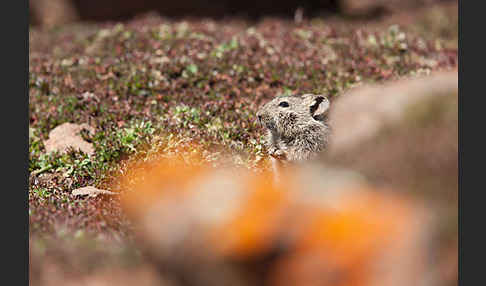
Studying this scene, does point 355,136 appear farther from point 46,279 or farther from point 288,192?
point 46,279

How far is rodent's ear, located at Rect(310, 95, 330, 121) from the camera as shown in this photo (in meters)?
9.11

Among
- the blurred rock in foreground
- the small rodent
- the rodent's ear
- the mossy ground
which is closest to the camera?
the blurred rock in foreground

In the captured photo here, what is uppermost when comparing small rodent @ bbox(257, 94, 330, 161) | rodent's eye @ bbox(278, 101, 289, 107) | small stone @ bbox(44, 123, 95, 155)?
rodent's eye @ bbox(278, 101, 289, 107)

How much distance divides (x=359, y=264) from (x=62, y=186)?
7014 millimetres

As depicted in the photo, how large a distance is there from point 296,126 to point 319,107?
0.44 meters

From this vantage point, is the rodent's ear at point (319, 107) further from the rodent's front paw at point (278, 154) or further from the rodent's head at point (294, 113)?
the rodent's front paw at point (278, 154)

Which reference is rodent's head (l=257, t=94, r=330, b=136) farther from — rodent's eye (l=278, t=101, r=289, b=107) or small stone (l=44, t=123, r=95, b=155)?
small stone (l=44, t=123, r=95, b=155)

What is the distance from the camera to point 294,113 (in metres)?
9.27

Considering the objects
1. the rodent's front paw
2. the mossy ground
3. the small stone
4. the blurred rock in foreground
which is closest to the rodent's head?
the rodent's front paw

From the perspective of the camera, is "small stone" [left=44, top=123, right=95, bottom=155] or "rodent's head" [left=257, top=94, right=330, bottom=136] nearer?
"rodent's head" [left=257, top=94, right=330, bottom=136]

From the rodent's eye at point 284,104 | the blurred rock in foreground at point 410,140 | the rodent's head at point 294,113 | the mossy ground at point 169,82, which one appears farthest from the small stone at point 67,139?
the blurred rock in foreground at point 410,140

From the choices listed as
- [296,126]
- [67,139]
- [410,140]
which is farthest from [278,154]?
[67,139]

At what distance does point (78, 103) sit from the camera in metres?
13.6

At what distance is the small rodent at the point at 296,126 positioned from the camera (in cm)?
897
